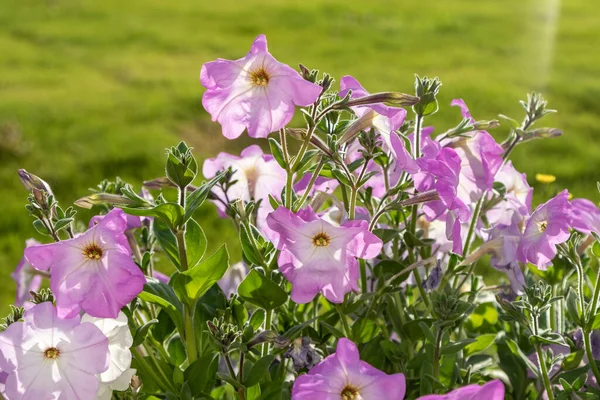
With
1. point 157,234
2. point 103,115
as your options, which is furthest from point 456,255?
point 103,115

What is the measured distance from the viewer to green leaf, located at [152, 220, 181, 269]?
1.08 meters

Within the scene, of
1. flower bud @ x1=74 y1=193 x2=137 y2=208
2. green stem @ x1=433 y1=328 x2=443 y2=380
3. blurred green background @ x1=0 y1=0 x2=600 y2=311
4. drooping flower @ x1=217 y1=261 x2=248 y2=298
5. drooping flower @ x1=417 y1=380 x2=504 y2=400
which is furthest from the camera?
blurred green background @ x1=0 y1=0 x2=600 y2=311

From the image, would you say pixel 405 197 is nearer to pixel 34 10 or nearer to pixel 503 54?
pixel 503 54

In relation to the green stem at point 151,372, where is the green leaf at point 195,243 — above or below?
above

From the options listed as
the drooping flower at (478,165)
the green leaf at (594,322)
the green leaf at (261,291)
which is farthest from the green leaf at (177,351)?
the green leaf at (594,322)

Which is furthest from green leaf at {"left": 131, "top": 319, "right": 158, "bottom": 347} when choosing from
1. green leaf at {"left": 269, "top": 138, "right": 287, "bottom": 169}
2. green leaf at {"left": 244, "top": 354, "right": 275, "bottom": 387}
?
green leaf at {"left": 269, "top": 138, "right": 287, "bottom": 169}

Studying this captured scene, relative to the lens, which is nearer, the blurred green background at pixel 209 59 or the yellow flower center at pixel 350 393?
the yellow flower center at pixel 350 393

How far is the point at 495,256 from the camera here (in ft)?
3.82

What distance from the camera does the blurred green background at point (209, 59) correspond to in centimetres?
472

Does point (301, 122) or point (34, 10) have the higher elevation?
point (34, 10)

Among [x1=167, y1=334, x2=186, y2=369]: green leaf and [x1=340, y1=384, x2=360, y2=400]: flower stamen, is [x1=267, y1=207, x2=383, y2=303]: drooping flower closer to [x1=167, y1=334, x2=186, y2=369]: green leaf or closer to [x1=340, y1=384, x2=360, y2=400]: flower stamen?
[x1=340, y1=384, x2=360, y2=400]: flower stamen

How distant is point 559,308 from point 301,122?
4.30 meters

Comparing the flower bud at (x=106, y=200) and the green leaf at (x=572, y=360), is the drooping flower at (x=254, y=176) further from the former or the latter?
the green leaf at (x=572, y=360)

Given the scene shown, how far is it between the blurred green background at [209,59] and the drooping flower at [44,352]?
250cm
